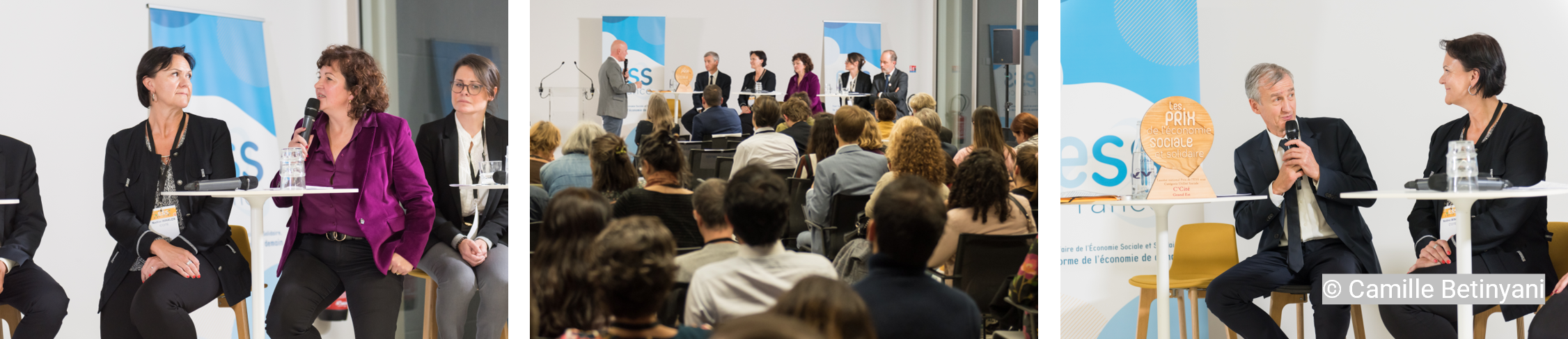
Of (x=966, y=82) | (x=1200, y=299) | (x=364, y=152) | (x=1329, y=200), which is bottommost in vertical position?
(x=1200, y=299)

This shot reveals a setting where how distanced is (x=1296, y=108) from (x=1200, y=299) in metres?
0.93

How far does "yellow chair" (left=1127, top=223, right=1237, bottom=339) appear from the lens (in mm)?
3600

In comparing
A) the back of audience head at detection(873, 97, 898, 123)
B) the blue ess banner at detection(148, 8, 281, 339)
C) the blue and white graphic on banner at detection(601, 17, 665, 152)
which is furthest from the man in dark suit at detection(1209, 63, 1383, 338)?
the blue ess banner at detection(148, 8, 281, 339)

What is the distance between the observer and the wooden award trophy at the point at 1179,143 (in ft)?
11.2

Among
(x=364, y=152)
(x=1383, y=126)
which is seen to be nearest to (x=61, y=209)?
(x=364, y=152)

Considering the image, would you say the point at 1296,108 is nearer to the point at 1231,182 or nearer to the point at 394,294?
the point at 1231,182

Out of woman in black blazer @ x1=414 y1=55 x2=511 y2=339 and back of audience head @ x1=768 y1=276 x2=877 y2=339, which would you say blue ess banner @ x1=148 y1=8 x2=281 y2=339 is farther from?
back of audience head @ x1=768 y1=276 x2=877 y2=339

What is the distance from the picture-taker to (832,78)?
2.15m

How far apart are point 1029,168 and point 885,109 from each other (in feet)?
1.42

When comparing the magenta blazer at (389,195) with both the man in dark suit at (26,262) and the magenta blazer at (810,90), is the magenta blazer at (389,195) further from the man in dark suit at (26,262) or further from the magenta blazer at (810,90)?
the magenta blazer at (810,90)

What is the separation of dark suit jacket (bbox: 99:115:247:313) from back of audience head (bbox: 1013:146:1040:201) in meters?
2.61

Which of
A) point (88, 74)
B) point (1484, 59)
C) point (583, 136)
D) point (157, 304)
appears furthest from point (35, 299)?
point (1484, 59)

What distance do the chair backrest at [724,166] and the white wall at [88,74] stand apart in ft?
5.10

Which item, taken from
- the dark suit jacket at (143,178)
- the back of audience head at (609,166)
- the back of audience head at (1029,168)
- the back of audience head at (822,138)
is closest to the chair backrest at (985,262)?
the back of audience head at (1029,168)
